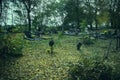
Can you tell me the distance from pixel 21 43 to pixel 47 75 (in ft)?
23.6

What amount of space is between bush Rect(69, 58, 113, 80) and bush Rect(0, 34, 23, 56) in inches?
274

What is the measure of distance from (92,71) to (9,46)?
27.1 feet

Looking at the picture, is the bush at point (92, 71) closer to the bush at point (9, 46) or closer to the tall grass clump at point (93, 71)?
the tall grass clump at point (93, 71)

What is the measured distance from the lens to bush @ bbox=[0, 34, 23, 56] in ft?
58.9

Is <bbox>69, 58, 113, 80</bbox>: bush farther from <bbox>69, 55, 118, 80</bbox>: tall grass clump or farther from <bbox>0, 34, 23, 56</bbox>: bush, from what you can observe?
<bbox>0, 34, 23, 56</bbox>: bush

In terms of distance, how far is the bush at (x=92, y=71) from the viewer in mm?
11852

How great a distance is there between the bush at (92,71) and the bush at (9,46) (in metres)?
6.95

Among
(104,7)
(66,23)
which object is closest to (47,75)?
(104,7)

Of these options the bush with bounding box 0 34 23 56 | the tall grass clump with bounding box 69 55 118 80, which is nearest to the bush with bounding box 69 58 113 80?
the tall grass clump with bounding box 69 55 118 80

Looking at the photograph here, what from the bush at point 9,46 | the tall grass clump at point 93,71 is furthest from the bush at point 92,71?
the bush at point 9,46

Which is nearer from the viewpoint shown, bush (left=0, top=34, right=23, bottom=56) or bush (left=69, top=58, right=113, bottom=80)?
bush (left=69, top=58, right=113, bottom=80)

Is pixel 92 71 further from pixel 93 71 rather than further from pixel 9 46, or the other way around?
pixel 9 46

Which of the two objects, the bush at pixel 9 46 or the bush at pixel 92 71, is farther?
the bush at pixel 9 46

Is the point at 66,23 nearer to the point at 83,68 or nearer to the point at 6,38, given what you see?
the point at 6,38
